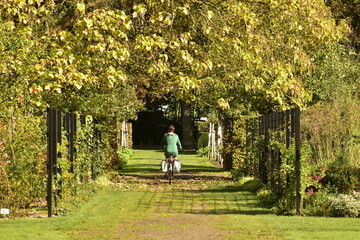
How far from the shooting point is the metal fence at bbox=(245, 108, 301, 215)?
12984mm

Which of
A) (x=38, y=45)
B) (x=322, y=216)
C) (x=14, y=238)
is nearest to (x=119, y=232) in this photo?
(x=14, y=238)

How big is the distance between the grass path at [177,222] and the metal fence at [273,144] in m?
0.70

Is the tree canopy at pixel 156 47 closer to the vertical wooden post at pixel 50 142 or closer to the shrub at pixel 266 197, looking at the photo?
the vertical wooden post at pixel 50 142

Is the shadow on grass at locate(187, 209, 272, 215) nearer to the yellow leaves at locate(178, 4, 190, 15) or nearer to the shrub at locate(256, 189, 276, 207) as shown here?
the shrub at locate(256, 189, 276, 207)

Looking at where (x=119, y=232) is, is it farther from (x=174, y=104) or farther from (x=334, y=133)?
(x=174, y=104)

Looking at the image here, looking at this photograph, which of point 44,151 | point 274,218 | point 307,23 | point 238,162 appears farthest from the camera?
point 238,162

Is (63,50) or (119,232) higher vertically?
(63,50)

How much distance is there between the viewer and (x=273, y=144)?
15594 millimetres

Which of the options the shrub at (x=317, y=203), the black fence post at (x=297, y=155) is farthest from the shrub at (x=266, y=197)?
the black fence post at (x=297, y=155)

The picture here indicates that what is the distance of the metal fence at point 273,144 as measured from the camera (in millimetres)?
12984

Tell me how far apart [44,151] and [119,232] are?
11.4ft

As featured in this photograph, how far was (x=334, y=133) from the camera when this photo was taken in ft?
64.3

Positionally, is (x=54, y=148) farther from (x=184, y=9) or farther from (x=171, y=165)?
(x=171, y=165)

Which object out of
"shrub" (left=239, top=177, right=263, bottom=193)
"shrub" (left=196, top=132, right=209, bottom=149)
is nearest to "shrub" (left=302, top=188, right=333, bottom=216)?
"shrub" (left=239, top=177, right=263, bottom=193)
